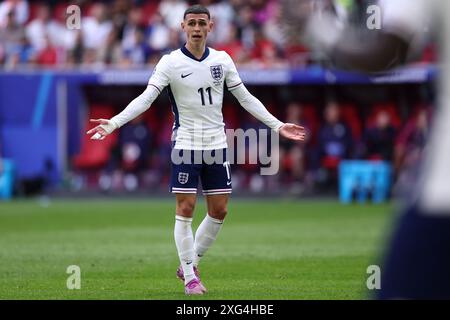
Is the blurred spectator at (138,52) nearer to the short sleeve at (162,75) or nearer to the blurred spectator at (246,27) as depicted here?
the blurred spectator at (246,27)

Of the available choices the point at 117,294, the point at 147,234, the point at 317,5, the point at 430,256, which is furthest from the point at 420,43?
the point at 147,234

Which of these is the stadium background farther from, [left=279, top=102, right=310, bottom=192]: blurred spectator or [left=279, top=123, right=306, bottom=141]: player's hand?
[left=279, top=123, right=306, bottom=141]: player's hand

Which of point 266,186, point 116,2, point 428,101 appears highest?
point 116,2

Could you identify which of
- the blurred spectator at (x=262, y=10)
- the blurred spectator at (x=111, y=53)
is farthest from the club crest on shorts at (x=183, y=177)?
the blurred spectator at (x=111, y=53)

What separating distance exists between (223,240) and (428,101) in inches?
450

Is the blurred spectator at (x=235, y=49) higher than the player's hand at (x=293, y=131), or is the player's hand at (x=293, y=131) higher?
the blurred spectator at (x=235, y=49)

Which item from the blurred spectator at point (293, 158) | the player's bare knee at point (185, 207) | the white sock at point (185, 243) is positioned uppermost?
the player's bare knee at point (185, 207)

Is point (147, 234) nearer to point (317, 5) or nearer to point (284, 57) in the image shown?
point (284, 57)

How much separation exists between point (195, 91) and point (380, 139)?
16253 mm

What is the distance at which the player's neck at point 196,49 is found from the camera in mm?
9211

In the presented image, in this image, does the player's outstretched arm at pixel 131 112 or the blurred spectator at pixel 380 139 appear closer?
the player's outstretched arm at pixel 131 112

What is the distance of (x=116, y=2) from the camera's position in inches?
1112

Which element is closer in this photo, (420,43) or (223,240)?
(420,43)

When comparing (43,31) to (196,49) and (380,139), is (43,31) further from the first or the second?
(196,49)
